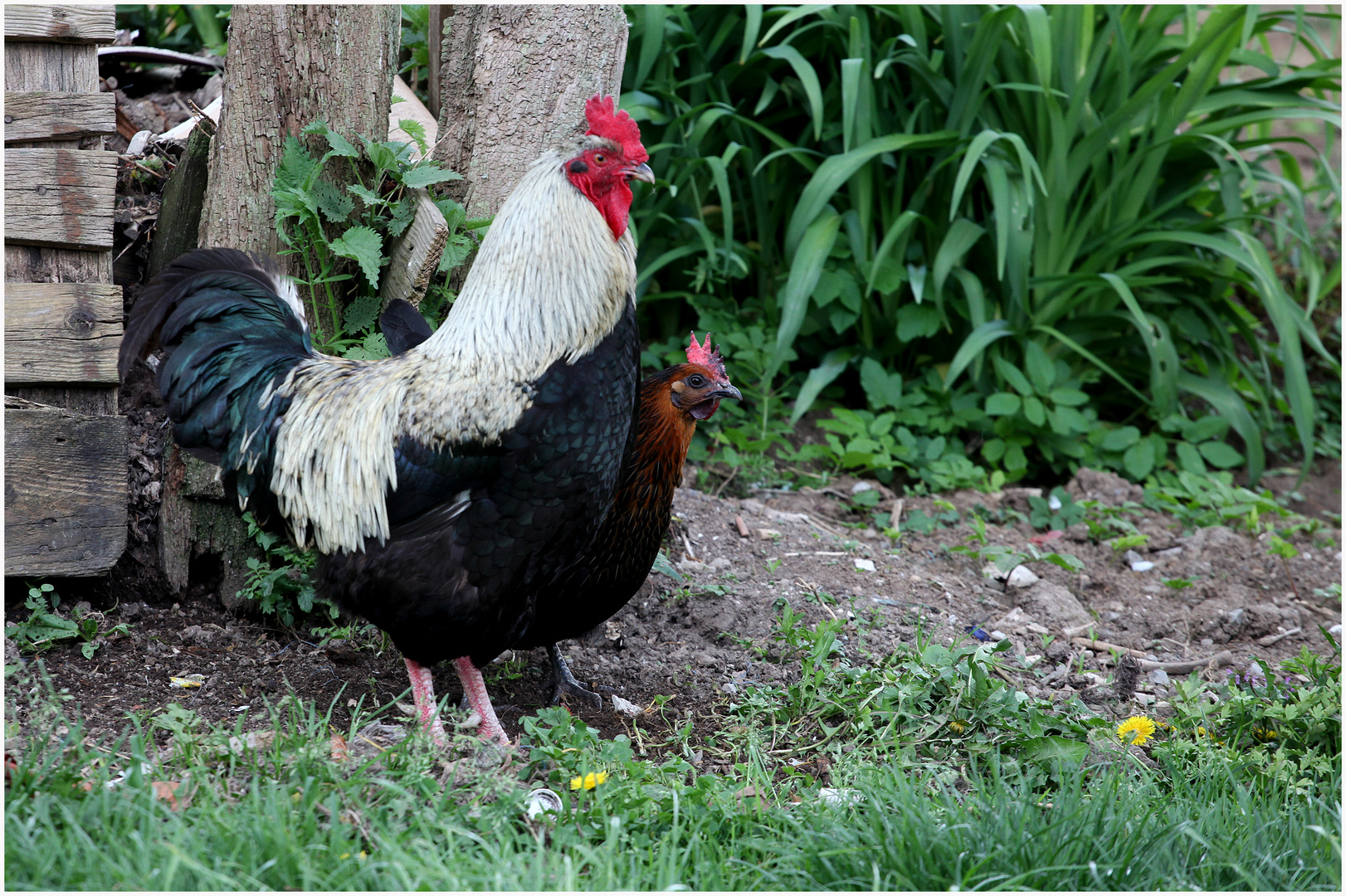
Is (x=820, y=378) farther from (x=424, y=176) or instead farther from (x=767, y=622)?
(x=424, y=176)

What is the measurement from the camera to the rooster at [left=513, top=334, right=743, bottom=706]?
294cm

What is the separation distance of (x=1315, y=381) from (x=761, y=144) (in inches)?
149

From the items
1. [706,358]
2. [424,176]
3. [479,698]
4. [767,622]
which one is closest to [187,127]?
[424,176]

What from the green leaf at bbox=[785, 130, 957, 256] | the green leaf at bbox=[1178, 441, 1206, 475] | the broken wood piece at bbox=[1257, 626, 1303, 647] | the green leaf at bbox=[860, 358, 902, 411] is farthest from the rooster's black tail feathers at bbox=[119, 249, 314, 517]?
the green leaf at bbox=[1178, 441, 1206, 475]

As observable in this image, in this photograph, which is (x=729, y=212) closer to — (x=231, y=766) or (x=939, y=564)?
(x=939, y=564)

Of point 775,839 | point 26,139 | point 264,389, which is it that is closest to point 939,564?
point 775,839

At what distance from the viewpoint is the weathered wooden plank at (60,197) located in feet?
10.2

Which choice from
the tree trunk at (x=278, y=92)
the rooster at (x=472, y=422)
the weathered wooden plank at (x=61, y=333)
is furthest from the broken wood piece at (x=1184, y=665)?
the weathered wooden plank at (x=61, y=333)

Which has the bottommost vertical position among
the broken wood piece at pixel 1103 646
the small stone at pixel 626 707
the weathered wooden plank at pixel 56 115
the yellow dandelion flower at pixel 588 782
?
the small stone at pixel 626 707

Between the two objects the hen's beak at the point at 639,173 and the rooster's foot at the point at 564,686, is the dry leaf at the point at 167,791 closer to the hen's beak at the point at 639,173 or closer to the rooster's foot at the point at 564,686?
the rooster's foot at the point at 564,686

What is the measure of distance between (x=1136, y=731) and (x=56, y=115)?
143 inches

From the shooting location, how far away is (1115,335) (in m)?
5.24

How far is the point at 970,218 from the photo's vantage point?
16.3 ft

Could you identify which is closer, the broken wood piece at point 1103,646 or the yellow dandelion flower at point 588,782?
the yellow dandelion flower at point 588,782
